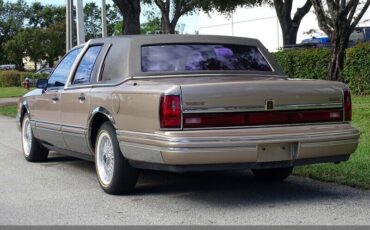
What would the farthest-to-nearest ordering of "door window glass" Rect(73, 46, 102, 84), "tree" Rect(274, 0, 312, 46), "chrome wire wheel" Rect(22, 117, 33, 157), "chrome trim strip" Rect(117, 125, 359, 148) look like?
1. "tree" Rect(274, 0, 312, 46)
2. "chrome wire wheel" Rect(22, 117, 33, 157)
3. "door window glass" Rect(73, 46, 102, 84)
4. "chrome trim strip" Rect(117, 125, 359, 148)

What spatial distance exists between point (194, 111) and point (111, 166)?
143 cm

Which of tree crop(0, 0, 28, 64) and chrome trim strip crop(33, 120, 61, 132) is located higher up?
tree crop(0, 0, 28, 64)

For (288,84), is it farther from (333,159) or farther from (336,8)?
(336,8)

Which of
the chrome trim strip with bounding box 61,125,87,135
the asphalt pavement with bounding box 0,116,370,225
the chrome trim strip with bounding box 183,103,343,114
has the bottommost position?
the asphalt pavement with bounding box 0,116,370,225

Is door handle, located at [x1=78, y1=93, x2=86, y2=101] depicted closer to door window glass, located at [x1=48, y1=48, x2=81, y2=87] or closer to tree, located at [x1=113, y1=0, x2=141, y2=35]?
door window glass, located at [x1=48, y1=48, x2=81, y2=87]

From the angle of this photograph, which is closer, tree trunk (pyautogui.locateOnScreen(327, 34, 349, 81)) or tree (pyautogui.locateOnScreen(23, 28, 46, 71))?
tree trunk (pyautogui.locateOnScreen(327, 34, 349, 81))

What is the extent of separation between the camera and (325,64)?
17.5 metres

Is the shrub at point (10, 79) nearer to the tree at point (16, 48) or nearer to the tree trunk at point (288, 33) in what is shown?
the tree trunk at point (288, 33)

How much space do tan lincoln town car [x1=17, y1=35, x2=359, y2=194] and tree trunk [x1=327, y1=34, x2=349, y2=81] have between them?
9.50 m

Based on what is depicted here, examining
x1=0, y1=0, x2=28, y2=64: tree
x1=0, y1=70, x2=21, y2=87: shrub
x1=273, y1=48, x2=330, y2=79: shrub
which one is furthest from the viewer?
x1=0, y1=0, x2=28, y2=64: tree

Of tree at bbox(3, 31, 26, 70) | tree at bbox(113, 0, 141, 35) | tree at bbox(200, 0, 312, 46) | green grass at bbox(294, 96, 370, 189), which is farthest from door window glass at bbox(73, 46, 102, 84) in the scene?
tree at bbox(3, 31, 26, 70)

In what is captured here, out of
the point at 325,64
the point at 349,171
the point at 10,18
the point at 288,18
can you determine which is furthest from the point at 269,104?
the point at 10,18

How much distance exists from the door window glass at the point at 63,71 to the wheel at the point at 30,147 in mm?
955

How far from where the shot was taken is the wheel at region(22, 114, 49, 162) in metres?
9.09
